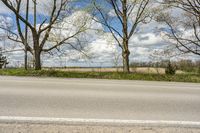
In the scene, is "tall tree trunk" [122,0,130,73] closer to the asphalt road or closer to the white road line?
the asphalt road

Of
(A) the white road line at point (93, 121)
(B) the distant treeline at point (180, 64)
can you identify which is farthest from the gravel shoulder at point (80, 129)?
(B) the distant treeline at point (180, 64)

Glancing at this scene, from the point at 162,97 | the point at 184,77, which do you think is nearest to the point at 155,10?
the point at 184,77

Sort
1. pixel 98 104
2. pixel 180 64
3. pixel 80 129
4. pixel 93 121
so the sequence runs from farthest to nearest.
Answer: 1. pixel 180 64
2. pixel 98 104
3. pixel 93 121
4. pixel 80 129

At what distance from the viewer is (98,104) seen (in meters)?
9.09

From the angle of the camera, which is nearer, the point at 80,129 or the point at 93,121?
the point at 80,129

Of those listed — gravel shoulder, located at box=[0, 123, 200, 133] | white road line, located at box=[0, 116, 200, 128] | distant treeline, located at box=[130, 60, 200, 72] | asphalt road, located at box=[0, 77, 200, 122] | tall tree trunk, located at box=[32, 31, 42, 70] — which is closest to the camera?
gravel shoulder, located at box=[0, 123, 200, 133]

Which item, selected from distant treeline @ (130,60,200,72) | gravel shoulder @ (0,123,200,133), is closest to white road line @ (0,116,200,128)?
gravel shoulder @ (0,123,200,133)

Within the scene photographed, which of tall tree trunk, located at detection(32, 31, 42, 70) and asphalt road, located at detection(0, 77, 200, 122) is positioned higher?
tall tree trunk, located at detection(32, 31, 42, 70)

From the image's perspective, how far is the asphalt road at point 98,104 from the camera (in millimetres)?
7945

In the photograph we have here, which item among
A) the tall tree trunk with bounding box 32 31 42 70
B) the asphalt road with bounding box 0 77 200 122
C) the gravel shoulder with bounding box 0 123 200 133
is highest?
the tall tree trunk with bounding box 32 31 42 70

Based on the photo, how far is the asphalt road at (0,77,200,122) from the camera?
7.95 meters

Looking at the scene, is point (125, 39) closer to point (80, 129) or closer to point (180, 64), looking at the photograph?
point (180, 64)

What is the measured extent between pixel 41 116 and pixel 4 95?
9.32ft

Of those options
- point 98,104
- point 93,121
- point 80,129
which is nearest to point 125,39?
point 98,104
